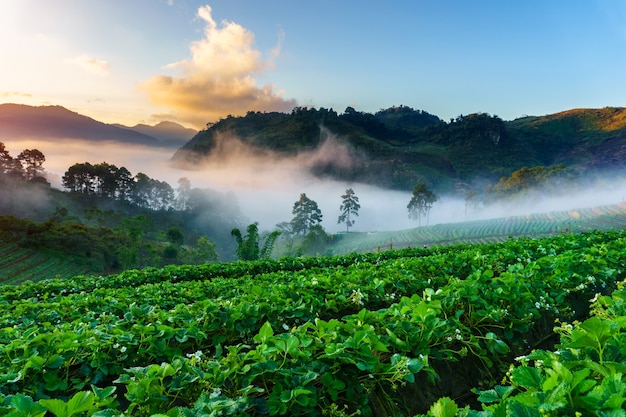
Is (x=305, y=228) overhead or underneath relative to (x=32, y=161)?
underneath

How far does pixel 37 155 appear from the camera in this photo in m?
94.4

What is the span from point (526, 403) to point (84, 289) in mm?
11493

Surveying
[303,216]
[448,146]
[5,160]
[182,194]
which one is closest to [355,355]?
[303,216]

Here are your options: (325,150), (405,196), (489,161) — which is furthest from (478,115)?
(325,150)

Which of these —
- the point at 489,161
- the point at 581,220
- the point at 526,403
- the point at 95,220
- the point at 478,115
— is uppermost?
the point at 478,115

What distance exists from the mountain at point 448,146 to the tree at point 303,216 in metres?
75.8

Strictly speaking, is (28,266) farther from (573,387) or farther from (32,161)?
(32,161)

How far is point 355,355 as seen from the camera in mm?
2521

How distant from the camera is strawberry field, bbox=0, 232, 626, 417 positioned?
1.85m

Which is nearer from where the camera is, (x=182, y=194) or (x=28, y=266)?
(x=28, y=266)

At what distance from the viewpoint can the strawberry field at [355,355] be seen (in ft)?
6.07

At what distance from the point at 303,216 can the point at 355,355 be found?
80.5 m

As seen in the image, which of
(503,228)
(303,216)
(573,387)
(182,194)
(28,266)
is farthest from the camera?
(182,194)

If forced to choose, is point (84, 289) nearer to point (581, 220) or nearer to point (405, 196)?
point (581, 220)
